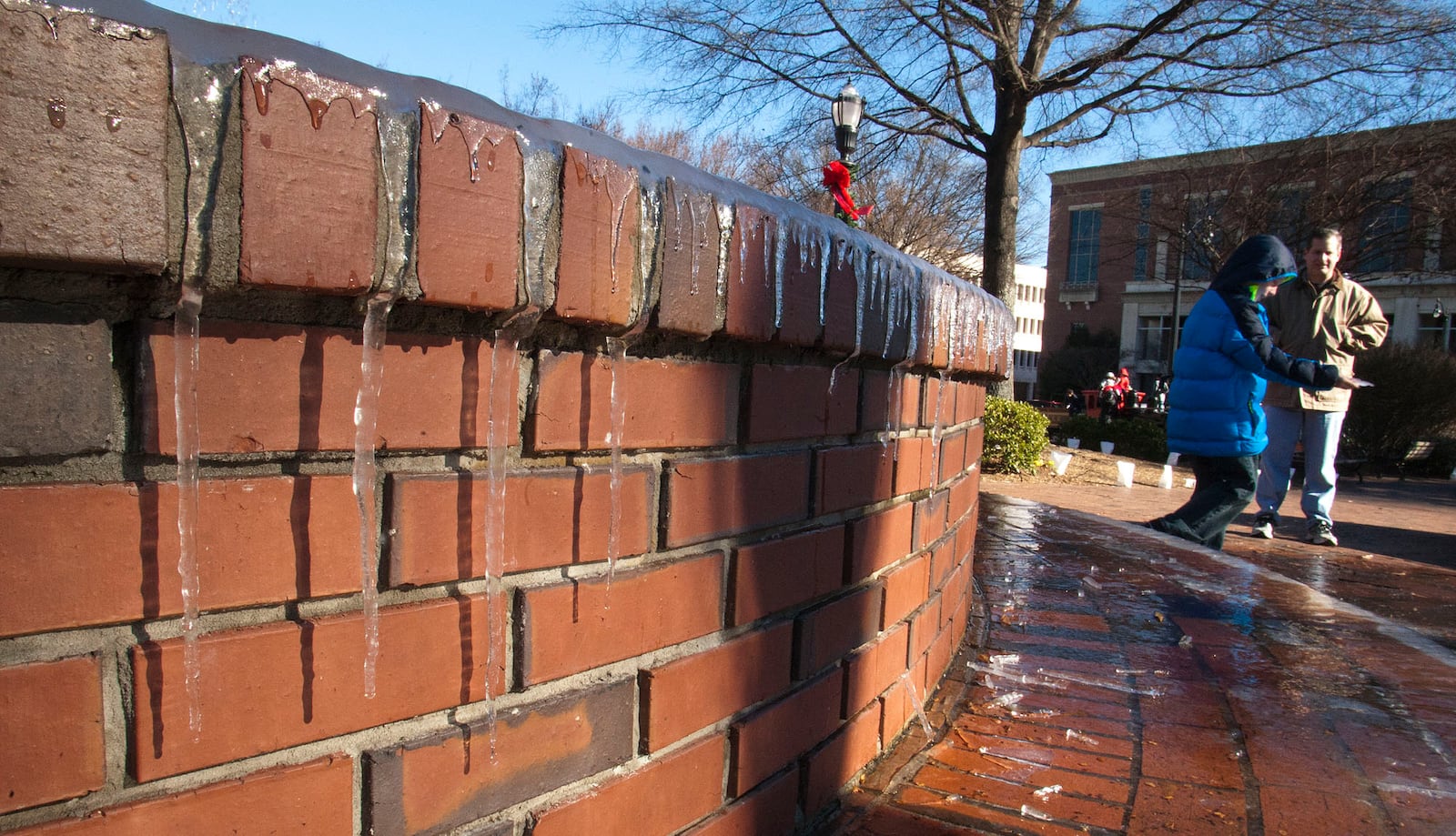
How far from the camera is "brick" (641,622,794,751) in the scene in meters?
1.15

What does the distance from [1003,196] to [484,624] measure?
40.8ft

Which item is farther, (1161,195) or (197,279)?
(1161,195)

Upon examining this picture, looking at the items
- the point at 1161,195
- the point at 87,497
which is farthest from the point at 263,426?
the point at 1161,195

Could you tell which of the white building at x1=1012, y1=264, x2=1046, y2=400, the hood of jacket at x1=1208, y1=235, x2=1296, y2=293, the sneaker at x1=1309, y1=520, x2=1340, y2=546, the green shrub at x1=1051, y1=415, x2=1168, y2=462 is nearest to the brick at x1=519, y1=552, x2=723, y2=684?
the hood of jacket at x1=1208, y1=235, x2=1296, y2=293

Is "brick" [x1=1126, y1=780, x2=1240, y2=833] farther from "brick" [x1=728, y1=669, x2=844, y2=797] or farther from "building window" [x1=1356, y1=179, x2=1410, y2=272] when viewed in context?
"building window" [x1=1356, y1=179, x2=1410, y2=272]

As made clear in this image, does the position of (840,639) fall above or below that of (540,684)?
below

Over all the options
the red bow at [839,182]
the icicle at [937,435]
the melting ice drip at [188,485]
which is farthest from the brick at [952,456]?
the red bow at [839,182]

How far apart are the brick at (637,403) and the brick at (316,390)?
0.05 meters

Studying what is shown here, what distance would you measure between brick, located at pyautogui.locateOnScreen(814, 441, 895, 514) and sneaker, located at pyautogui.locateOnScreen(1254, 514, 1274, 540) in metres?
5.13

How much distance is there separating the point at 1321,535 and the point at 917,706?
17.5 ft

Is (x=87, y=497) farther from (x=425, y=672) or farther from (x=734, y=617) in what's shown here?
(x=734, y=617)

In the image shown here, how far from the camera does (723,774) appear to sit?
4.21 ft

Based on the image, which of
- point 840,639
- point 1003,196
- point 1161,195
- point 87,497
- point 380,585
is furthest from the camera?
point 1161,195

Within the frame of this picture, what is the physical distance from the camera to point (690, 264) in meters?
1.11
